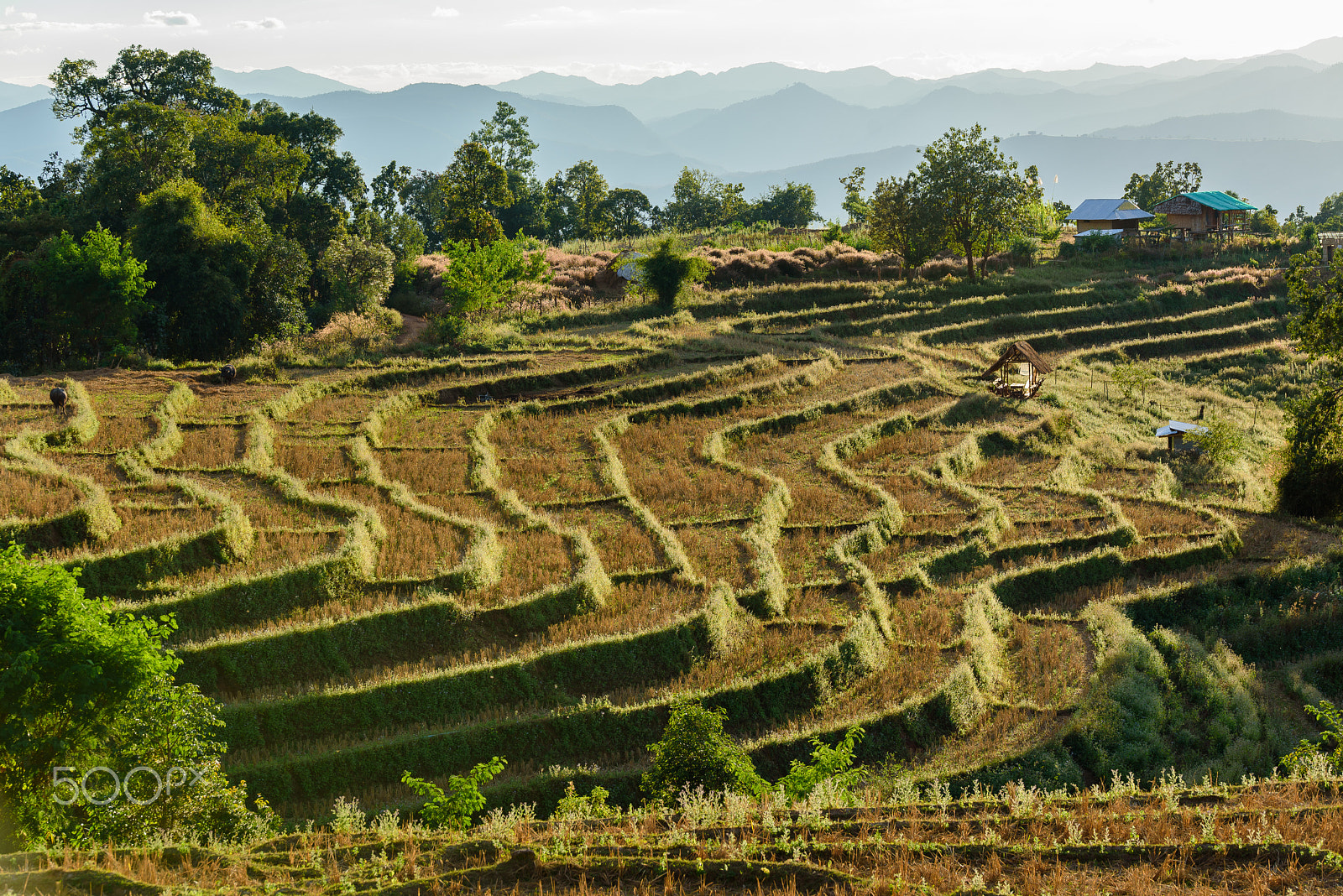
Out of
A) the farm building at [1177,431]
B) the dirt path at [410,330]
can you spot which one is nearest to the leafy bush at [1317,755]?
the farm building at [1177,431]

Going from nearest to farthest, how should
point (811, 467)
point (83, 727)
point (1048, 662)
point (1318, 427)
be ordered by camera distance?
point (83, 727) → point (1048, 662) → point (1318, 427) → point (811, 467)

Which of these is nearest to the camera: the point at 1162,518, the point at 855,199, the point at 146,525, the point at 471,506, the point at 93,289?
the point at 146,525

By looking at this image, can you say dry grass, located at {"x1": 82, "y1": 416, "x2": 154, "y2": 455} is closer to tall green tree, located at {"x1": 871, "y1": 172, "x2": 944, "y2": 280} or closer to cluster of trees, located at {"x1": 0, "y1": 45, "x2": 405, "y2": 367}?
cluster of trees, located at {"x1": 0, "y1": 45, "x2": 405, "y2": 367}

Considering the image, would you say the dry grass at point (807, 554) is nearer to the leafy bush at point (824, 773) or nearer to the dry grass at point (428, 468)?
the leafy bush at point (824, 773)

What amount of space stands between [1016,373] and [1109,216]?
43.7 m

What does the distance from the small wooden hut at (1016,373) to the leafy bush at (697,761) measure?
24394 mm

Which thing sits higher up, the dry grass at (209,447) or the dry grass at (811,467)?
the dry grass at (209,447)

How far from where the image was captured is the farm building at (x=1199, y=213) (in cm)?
6550

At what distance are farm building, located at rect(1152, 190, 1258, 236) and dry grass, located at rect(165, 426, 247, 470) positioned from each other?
6558 cm

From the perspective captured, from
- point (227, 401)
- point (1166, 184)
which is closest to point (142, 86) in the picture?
point (227, 401)

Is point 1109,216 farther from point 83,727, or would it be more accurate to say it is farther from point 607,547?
point 83,727

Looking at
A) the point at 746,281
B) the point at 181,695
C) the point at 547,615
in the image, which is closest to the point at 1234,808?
the point at 547,615

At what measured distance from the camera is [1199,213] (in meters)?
66.6

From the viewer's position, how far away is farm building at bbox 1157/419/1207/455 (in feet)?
94.2
